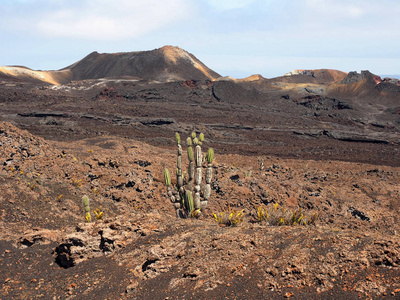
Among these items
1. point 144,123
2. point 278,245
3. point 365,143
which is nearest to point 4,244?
point 278,245

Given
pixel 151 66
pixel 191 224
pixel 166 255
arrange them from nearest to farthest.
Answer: pixel 166 255 → pixel 191 224 → pixel 151 66

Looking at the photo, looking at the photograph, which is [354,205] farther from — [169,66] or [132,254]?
[169,66]

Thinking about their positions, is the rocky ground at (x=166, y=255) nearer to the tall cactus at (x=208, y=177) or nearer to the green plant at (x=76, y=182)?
the green plant at (x=76, y=182)

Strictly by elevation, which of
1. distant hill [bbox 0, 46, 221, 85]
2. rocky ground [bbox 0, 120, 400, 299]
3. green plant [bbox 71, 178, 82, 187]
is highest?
distant hill [bbox 0, 46, 221, 85]

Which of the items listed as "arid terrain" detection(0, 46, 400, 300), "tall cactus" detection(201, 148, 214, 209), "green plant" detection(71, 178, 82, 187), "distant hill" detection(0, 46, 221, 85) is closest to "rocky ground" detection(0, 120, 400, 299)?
"arid terrain" detection(0, 46, 400, 300)

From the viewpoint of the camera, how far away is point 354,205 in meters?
13.5

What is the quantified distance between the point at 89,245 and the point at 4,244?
6.62 ft

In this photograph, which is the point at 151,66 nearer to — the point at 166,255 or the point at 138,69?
the point at 138,69

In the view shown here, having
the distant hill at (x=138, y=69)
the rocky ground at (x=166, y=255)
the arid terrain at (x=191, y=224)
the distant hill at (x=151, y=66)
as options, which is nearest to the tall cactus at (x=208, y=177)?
the arid terrain at (x=191, y=224)

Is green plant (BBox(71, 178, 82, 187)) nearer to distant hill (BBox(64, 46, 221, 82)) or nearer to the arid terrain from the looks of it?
the arid terrain

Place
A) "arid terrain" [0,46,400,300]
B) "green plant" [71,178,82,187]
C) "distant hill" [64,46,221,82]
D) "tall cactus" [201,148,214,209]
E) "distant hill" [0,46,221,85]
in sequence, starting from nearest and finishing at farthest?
"arid terrain" [0,46,400,300]
"tall cactus" [201,148,214,209]
"green plant" [71,178,82,187]
"distant hill" [0,46,221,85]
"distant hill" [64,46,221,82]

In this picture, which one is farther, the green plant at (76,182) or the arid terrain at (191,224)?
the green plant at (76,182)

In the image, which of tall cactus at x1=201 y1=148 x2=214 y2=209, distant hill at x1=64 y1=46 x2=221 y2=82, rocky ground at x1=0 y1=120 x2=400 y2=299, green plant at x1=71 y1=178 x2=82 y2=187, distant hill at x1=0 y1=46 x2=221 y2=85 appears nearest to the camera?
rocky ground at x1=0 y1=120 x2=400 y2=299

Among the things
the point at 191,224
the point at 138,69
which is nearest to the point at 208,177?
the point at 191,224
